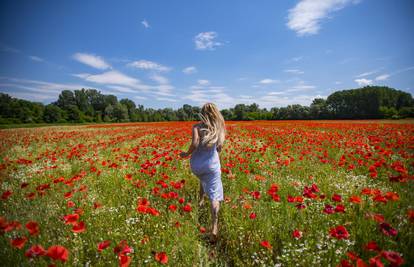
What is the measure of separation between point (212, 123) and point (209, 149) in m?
0.44

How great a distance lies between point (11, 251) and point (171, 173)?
335cm

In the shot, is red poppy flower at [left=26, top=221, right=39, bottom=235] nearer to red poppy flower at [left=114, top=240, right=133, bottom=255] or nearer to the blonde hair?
red poppy flower at [left=114, top=240, right=133, bottom=255]

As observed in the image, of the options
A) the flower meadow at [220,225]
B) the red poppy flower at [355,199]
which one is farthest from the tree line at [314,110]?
the red poppy flower at [355,199]

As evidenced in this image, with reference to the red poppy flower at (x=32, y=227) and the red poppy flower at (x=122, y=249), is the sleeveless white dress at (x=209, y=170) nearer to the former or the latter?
the red poppy flower at (x=122, y=249)

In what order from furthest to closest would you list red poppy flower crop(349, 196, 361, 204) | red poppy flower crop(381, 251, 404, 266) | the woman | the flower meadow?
the woman < red poppy flower crop(349, 196, 361, 204) < the flower meadow < red poppy flower crop(381, 251, 404, 266)

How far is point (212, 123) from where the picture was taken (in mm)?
3273

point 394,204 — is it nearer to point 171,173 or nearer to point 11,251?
point 171,173

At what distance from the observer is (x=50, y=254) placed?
4.72ft

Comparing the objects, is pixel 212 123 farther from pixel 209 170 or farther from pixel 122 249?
pixel 122 249

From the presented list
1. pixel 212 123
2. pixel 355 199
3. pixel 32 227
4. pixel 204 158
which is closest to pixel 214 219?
pixel 204 158

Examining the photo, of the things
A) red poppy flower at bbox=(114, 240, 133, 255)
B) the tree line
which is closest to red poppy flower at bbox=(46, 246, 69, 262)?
red poppy flower at bbox=(114, 240, 133, 255)

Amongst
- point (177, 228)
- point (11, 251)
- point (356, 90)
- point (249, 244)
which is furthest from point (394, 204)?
point (356, 90)

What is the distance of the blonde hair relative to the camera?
3.16m

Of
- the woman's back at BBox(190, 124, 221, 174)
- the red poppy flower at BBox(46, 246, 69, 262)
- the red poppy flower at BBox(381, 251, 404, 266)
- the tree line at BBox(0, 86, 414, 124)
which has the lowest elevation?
the red poppy flower at BBox(46, 246, 69, 262)
